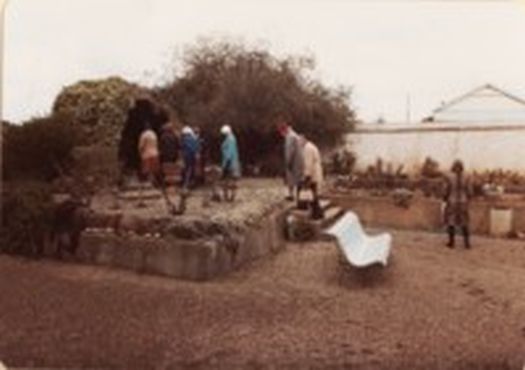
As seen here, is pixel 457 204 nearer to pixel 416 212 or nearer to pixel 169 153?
pixel 416 212

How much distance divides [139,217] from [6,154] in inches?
70.0

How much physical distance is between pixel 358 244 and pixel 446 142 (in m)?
5.18

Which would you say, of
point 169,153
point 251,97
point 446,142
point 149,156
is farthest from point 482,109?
point 149,156

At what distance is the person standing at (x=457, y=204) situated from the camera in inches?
586

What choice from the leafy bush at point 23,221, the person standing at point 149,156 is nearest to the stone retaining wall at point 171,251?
the leafy bush at point 23,221

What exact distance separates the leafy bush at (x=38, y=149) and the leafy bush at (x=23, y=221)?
343mm

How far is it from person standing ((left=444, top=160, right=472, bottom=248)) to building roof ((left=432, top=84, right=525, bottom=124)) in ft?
4.17

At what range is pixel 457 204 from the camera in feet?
49.3

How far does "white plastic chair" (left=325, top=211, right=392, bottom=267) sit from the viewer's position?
12.0 meters

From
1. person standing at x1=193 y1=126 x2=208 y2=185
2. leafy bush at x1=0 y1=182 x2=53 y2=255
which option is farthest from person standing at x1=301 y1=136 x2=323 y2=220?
leafy bush at x1=0 y1=182 x2=53 y2=255

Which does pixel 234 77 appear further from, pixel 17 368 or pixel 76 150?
pixel 17 368

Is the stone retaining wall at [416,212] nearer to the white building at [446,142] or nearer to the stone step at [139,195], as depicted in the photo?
the white building at [446,142]

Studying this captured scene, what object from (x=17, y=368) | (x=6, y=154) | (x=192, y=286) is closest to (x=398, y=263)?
(x=192, y=286)

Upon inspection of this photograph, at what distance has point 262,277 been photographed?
11906 mm
